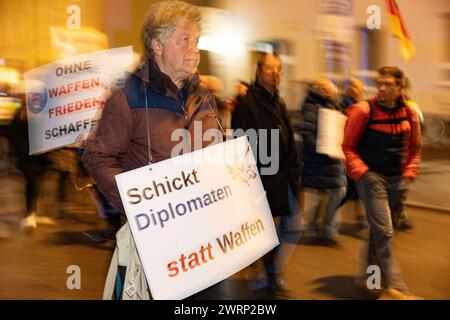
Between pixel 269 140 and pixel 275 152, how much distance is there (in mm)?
94

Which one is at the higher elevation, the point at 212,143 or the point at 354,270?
the point at 212,143

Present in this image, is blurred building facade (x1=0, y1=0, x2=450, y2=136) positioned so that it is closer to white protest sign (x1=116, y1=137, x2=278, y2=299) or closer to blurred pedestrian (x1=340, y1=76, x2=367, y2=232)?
blurred pedestrian (x1=340, y1=76, x2=367, y2=232)

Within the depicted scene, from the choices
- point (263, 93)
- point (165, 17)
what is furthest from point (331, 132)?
point (165, 17)

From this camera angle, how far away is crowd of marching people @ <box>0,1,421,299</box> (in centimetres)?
312

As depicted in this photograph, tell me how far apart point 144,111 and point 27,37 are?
11001mm

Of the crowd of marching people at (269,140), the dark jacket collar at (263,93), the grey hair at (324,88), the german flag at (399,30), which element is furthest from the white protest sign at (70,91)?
the german flag at (399,30)

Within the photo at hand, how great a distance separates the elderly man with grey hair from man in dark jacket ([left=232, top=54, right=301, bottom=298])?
A: 5.19 ft

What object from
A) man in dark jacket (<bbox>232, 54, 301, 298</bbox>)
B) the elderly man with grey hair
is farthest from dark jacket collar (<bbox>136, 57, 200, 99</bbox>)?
man in dark jacket (<bbox>232, 54, 301, 298</bbox>)

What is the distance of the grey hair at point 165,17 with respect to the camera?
3203 millimetres

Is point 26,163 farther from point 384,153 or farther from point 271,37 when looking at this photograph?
point 271,37

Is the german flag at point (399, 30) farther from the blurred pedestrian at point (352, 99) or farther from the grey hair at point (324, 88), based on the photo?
the blurred pedestrian at point (352, 99)

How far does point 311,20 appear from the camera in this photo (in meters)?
11.7
